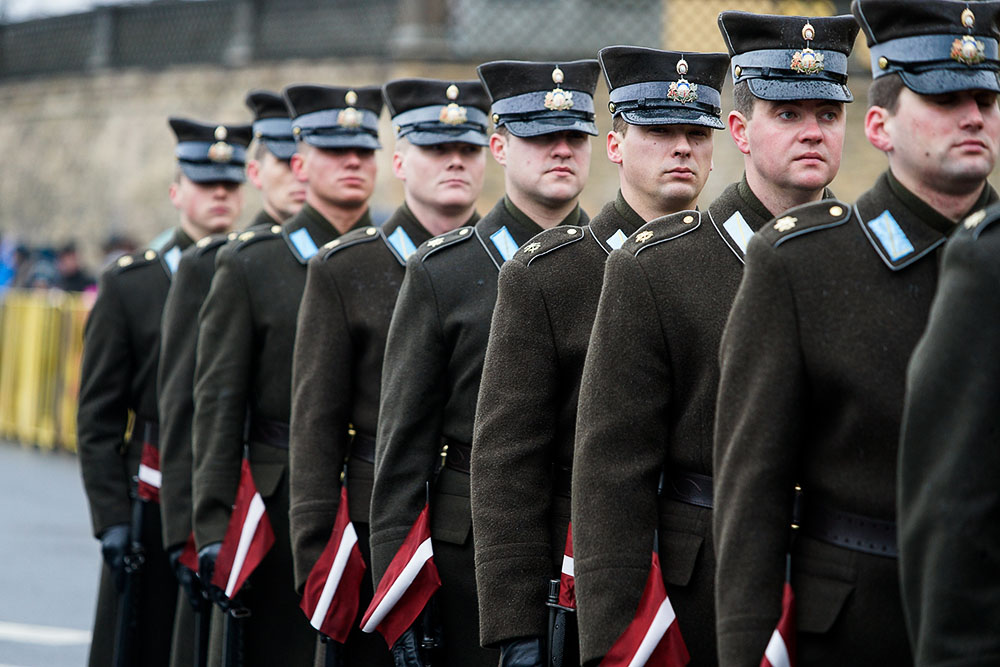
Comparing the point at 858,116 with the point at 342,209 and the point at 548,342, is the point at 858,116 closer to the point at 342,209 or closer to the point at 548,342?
the point at 342,209

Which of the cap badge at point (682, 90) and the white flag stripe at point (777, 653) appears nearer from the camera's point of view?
the white flag stripe at point (777, 653)

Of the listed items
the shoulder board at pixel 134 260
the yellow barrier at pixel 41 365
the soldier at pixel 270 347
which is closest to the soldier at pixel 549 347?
the soldier at pixel 270 347

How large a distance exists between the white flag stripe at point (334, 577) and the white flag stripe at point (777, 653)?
81.6 inches

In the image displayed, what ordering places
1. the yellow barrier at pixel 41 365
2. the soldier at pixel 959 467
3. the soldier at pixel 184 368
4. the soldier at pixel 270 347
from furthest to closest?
the yellow barrier at pixel 41 365
the soldier at pixel 184 368
the soldier at pixel 270 347
the soldier at pixel 959 467

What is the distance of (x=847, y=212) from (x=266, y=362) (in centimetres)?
298

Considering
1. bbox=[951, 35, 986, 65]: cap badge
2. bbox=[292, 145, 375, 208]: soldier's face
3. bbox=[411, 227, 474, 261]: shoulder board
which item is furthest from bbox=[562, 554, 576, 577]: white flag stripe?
bbox=[292, 145, 375, 208]: soldier's face

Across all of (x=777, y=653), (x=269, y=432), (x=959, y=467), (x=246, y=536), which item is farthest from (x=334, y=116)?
(x=959, y=467)

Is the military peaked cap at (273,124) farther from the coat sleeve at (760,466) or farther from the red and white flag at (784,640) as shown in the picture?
the red and white flag at (784,640)

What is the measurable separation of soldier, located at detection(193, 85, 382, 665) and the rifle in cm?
84

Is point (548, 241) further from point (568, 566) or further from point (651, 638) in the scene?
point (651, 638)

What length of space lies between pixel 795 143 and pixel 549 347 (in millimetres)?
832

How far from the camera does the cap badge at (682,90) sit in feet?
13.7

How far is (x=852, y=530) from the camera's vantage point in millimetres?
3051

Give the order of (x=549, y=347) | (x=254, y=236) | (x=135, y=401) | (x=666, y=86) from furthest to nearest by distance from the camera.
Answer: (x=135, y=401) → (x=254, y=236) → (x=666, y=86) → (x=549, y=347)
